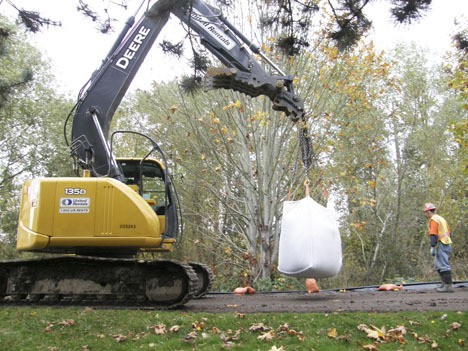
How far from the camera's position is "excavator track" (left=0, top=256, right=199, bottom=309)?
7586 mm

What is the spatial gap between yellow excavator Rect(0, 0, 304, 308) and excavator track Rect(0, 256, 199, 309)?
0.02 meters

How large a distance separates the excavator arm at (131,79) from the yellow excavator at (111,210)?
0.02 m

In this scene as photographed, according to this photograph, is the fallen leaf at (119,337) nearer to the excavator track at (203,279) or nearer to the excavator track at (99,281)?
the excavator track at (99,281)

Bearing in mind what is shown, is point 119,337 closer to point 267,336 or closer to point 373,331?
point 267,336

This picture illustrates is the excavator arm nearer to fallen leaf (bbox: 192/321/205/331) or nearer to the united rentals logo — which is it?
the united rentals logo

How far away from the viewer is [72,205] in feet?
24.6

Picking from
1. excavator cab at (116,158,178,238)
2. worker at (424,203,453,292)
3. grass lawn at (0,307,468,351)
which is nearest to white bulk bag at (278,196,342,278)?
grass lawn at (0,307,468,351)

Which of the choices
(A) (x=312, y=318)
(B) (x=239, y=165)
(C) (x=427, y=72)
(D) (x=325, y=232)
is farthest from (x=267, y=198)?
(C) (x=427, y=72)

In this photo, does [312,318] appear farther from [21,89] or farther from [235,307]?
[21,89]

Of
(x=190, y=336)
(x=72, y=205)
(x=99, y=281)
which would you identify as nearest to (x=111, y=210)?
(x=72, y=205)

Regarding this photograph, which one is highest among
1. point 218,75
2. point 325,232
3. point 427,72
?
point 427,72

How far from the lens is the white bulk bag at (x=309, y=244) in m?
7.03

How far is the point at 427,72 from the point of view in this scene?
20.8 meters

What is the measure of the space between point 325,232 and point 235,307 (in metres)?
1.64
